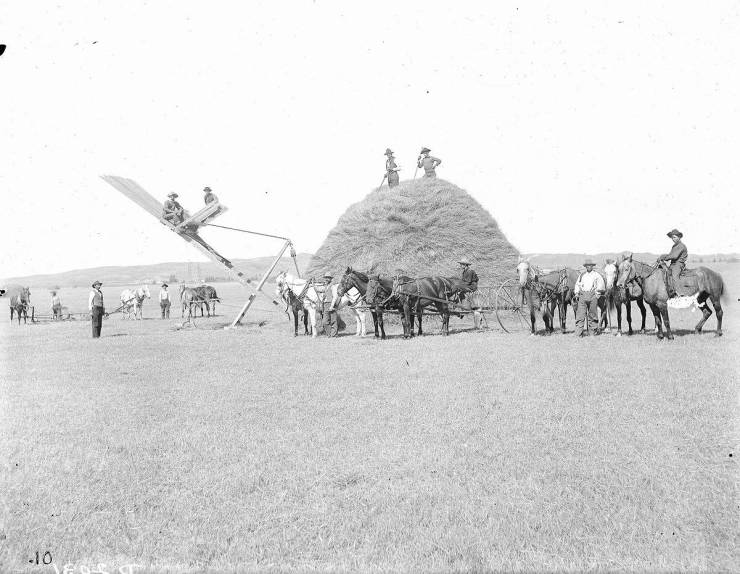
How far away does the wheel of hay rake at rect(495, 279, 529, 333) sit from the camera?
57.9 ft

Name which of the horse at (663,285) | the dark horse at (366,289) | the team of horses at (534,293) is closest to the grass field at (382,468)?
the horse at (663,285)

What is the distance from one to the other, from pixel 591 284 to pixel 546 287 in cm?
151

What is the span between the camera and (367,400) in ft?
26.7

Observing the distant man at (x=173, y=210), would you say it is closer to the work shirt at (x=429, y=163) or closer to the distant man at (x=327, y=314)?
the distant man at (x=327, y=314)

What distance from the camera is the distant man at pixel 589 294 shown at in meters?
15.0

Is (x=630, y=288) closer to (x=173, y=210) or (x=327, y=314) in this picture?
(x=327, y=314)

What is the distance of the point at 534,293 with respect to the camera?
53.4 ft

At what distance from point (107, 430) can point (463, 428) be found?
15.4ft

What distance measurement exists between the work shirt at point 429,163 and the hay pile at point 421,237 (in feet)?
2.91

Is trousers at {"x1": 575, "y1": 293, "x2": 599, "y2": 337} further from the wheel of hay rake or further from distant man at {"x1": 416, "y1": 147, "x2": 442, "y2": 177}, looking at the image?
distant man at {"x1": 416, "y1": 147, "x2": 442, "y2": 177}

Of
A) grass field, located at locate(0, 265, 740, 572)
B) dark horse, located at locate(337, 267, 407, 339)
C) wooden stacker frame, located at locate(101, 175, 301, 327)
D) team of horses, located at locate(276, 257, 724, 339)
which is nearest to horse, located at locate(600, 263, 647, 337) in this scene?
team of horses, located at locate(276, 257, 724, 339)

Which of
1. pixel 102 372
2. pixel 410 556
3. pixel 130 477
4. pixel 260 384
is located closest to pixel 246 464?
pixel 130 477

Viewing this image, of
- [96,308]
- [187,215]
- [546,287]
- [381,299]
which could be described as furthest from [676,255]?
[96,308]

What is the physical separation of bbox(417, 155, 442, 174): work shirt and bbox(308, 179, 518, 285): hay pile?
0.89m
